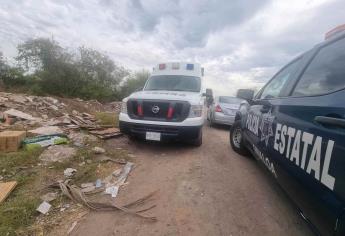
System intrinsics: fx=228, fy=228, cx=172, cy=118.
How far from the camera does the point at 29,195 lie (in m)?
3.02

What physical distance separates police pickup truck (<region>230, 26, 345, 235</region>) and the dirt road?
67cm

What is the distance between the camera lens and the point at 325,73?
197 centimetres

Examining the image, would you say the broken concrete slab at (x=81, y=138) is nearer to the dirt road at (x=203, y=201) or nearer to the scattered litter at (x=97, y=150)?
the scattered litter at (x=97, y=150)

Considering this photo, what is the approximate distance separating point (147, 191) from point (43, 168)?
1.90 meters

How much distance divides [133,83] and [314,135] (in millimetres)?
27687

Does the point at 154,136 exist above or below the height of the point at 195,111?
below

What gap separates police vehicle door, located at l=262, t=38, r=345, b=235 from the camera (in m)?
1.42

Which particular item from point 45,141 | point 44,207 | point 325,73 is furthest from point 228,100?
point 44,207

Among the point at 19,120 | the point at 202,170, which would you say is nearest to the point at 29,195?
the point at 202,170

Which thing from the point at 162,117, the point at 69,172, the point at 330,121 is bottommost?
the point at 69,172

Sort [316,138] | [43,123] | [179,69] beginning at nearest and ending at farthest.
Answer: [316,138], [43,123], [179,69]

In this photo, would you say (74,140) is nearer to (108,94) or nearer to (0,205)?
(0,205)

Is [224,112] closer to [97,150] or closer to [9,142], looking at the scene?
[97,150]

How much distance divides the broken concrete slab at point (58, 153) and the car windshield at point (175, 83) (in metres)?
2.81
